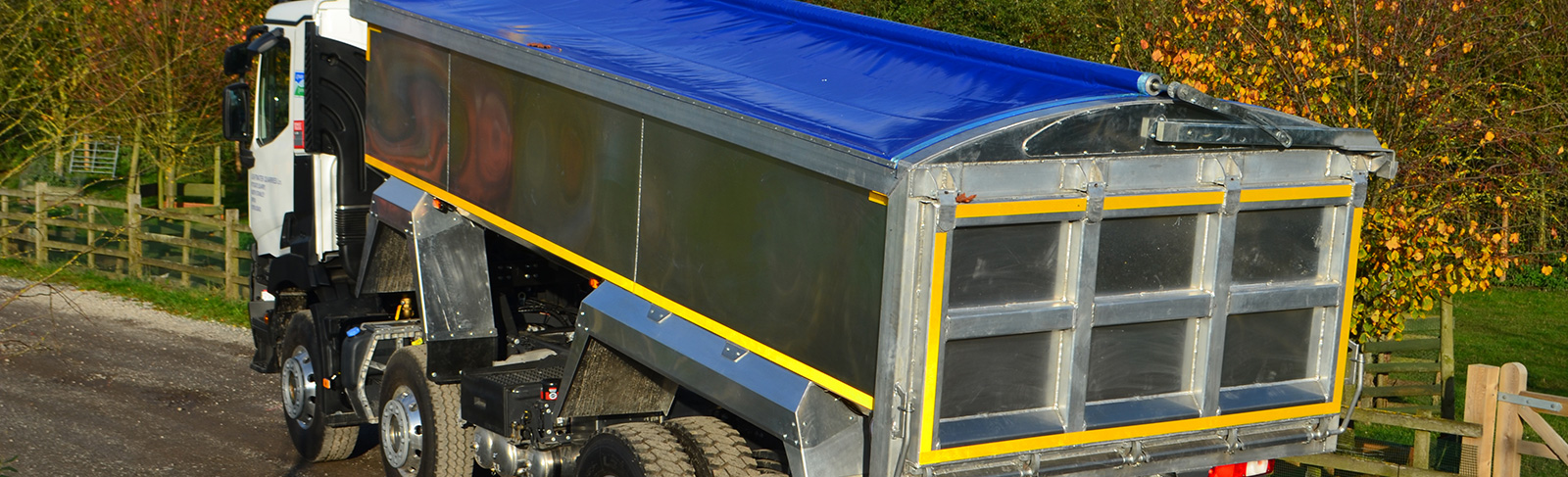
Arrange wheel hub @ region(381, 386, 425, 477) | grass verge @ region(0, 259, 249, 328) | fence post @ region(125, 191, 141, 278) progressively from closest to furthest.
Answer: wheel hub @ region(381, 386, 425, 477), grass verge @ region(0, 259, 249, 328), fence post @ region(125, 191, 141, 278)

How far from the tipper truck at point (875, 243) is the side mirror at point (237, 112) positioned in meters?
2.65

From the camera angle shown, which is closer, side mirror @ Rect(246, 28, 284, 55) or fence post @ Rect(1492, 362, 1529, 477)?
fence post @ Rect(1492, 362, 1529, 477)

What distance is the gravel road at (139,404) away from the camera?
876cm

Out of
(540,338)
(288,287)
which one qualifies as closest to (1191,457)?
(540,338)

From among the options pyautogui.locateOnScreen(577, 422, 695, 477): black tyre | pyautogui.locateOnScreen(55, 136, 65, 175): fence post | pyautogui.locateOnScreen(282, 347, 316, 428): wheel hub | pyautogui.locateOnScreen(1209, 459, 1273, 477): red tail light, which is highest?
pyautogui.locateOnScreen(55, 136, 65, 175): fence post

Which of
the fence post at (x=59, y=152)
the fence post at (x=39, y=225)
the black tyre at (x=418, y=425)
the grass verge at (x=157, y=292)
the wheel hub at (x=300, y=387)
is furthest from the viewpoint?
the fence post at (x=39, y=225)

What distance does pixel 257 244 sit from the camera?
32.3 feet

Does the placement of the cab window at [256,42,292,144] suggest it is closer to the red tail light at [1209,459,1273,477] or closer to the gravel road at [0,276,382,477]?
the gravel road at [0,276,382,477]

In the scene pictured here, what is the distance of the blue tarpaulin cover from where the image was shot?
4.69 meters

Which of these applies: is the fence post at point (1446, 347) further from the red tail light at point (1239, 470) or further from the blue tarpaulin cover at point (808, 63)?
the blue tarpaulin cover at point (808, 63)

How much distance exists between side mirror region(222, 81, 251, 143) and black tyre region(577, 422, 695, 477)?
4707 mm

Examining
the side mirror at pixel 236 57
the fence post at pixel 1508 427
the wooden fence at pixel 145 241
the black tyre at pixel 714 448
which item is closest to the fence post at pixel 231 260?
the wooden fence at pixel 145 241

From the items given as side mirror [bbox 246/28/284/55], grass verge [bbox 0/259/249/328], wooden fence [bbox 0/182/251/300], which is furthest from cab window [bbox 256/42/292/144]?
wooden fence [bbox 0/182/251/300]

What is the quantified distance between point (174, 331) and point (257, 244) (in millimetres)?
4115
